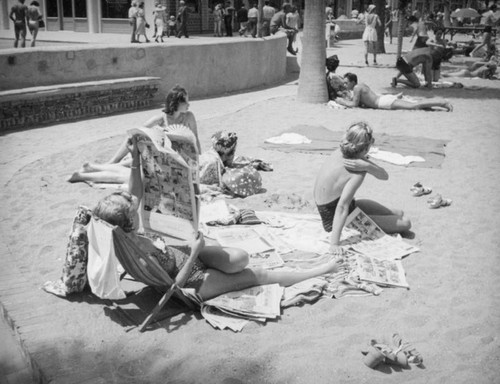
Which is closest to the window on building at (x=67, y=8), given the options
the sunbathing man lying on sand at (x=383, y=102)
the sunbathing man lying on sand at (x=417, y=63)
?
the sunbathing man lying on sand at (x=417, y=63)

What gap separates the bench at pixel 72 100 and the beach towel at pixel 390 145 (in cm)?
367

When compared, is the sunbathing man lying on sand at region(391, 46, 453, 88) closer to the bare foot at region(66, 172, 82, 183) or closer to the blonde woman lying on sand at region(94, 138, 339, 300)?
the bare foot at region(66, 172, 82, 183)

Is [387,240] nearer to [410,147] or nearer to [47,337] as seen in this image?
[47,337]

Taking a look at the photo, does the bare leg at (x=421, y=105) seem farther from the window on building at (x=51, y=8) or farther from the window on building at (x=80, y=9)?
the window on building at (x=51, y=8)

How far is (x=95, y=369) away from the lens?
3.18 m

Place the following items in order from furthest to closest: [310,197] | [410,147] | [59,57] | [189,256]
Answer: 1. [59,57]
2. [410,147]
3. [310,197]
4. [189,256]

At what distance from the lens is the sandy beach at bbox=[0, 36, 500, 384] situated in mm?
3188

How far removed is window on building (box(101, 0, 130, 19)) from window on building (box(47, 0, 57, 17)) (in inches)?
113

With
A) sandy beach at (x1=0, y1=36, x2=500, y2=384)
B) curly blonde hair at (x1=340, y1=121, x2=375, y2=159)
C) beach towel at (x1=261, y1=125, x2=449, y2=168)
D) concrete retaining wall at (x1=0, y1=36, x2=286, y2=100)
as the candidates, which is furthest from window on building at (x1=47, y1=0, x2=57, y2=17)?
curly blonde hair at (x1=340, y1=121, x2=375, y2=159)

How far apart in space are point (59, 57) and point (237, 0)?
808 inches

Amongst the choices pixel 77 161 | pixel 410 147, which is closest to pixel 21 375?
pixel 77 161

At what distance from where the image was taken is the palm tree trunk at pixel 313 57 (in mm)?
11602

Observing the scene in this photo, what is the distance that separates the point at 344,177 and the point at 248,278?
131 cm

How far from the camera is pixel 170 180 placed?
12.5ft
